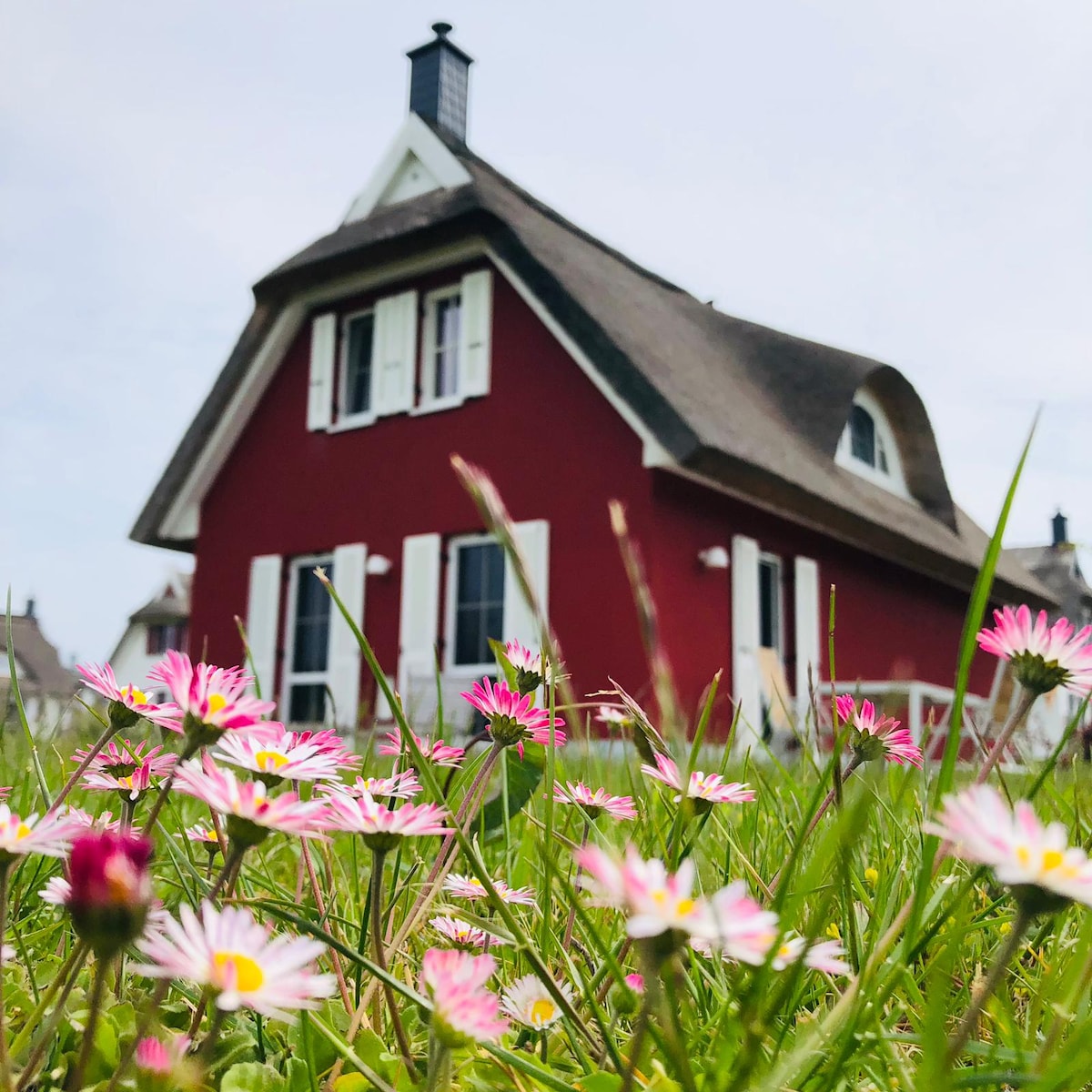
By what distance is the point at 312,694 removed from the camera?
367 inches

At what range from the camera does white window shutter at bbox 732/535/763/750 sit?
318 inches

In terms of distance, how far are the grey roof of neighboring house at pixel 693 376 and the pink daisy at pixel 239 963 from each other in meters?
6.54

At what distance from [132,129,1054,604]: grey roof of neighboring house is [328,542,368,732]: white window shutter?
225 centimetres

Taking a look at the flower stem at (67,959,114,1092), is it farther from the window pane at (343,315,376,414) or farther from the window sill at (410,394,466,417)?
the window pane at (343,315,376,414)

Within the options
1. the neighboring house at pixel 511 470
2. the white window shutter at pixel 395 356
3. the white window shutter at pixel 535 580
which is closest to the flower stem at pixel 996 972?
the neighboring house at pixel 511 470

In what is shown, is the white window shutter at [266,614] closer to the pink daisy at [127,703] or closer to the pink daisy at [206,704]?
the pink daisy at [127,703]

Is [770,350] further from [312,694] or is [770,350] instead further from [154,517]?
[154,517]

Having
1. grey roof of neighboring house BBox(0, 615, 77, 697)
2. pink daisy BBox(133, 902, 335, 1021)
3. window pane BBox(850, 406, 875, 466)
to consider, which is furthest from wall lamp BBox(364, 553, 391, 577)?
grey roof of neighboring house BBox(0, 615, 77, 697)

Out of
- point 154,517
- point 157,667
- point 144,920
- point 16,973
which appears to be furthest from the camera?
point 154,517

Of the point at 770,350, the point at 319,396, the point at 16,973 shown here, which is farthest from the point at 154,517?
the point at 16,973

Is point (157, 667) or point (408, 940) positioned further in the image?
point (408, 940)

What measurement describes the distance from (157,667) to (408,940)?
0.48 m

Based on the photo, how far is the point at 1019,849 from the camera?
42cm

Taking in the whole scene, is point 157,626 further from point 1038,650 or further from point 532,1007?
point 1038,650
